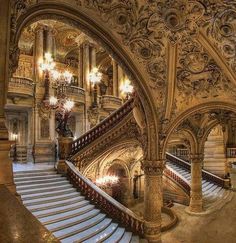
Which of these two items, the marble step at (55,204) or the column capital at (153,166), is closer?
the marble step at (55,204)

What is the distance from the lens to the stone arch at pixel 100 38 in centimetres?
379

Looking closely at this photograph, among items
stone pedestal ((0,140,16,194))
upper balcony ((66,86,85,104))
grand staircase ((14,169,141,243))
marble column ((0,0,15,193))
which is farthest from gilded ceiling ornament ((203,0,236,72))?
upper balcony ((66,86,85,104))

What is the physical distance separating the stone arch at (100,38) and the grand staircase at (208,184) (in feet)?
21.3

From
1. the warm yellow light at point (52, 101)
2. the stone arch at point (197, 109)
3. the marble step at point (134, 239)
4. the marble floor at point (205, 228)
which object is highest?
the warm yellow light at point (52, 101)

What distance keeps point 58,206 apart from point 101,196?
1.53 m

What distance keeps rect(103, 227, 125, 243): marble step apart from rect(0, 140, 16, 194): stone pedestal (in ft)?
15.4

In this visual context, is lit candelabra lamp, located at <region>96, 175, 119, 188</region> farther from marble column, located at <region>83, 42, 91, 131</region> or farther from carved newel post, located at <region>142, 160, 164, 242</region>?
marble column, located at <region>83, 42, 91, 131</region>

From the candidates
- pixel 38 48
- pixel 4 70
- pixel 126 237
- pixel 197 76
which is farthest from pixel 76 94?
pixel 4 70

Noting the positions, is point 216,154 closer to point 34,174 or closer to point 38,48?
point 34,174

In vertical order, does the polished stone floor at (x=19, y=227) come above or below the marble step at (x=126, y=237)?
above

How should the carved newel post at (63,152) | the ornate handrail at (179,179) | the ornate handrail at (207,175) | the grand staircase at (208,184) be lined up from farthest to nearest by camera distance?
the ornate handrail at (207,175) < the ornate handrail at (179,179) < the grand staircase at (208,184) < the carved newel post at (63,152)

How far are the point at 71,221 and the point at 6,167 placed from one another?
4.64 metres

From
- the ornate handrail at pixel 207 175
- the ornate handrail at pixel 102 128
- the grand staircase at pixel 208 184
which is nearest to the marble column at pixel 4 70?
the ornate handrail at pixel 102 128

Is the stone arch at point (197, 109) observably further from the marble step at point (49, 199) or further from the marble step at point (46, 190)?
the marble step at point (46, 190)
